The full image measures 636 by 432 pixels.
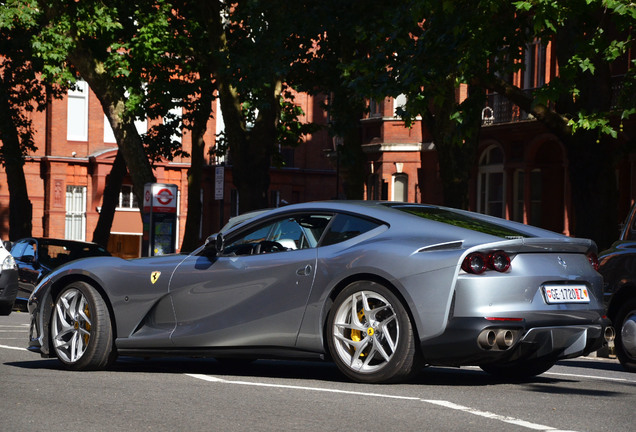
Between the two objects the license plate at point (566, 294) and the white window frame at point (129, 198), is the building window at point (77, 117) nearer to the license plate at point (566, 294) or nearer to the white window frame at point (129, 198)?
the white window frame at point (129, 198)

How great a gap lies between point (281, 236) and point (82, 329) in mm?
1877

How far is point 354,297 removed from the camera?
8.62 metres

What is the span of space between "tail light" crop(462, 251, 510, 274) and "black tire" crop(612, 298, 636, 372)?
11.7ft

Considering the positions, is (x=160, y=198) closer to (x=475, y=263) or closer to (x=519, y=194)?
(x=519, y=194)

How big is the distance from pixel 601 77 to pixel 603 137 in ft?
3.17

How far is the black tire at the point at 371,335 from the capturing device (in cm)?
839

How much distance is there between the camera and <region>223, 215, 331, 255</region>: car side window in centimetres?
924

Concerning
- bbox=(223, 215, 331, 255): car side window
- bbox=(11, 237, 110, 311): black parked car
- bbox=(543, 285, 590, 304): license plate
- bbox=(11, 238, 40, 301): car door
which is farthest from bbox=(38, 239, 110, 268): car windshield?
bbox=(543, 285, 590, 304): license plate

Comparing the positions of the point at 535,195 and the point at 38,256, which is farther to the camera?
the point at 535,195

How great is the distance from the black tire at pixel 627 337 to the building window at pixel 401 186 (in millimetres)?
29471

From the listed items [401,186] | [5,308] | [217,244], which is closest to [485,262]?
[217,244]

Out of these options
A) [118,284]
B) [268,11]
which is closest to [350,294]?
[118,284]

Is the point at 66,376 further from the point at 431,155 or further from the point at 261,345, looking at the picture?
the point at 431,155

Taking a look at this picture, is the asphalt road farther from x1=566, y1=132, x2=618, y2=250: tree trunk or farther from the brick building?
the brick building
